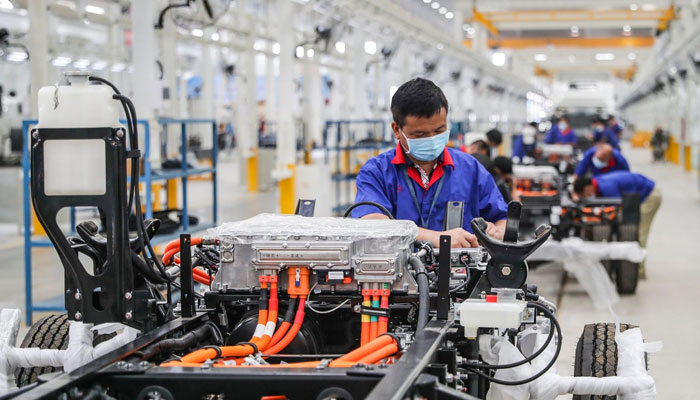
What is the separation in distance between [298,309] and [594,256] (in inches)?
207

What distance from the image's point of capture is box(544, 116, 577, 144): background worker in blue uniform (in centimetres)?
1620

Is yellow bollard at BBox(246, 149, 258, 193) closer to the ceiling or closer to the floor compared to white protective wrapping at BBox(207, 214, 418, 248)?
closer to the floor

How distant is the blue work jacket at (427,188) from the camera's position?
3793mm

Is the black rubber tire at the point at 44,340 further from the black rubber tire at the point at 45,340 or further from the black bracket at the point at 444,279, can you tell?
the black bracket at the point at 444,279

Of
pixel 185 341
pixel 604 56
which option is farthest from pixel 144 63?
pixel 604 56

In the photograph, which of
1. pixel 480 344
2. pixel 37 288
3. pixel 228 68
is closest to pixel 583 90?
pixel 228 68

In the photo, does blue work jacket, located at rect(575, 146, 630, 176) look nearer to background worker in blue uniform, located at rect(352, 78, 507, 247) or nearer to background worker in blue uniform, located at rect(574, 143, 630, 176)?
background worker in blue uniform, located at rect(574, 143, 630, 176)

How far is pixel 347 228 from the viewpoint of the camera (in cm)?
307

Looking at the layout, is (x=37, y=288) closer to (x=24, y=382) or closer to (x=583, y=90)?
(x=24, y=382)

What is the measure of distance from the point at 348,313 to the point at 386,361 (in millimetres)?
436

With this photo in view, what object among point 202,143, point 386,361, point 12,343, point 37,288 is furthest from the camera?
point 202,143

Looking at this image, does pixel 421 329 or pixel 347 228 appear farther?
pixel 347 228

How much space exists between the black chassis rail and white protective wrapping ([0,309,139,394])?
588 mm

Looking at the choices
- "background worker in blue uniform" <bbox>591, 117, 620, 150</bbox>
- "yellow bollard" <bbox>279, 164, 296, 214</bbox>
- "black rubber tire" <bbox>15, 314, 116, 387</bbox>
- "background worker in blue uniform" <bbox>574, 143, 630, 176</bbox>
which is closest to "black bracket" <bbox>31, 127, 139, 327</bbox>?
"black rubber tire" <bbox>15, 314, 116, 387</bbox>
